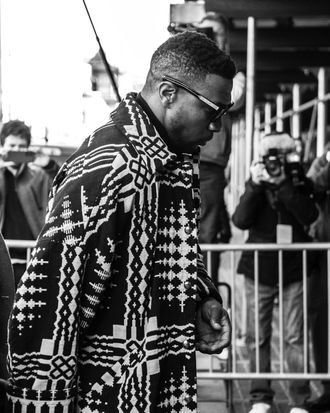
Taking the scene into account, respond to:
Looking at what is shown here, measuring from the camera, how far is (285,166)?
22.6 ft

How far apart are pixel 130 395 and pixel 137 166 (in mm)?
676

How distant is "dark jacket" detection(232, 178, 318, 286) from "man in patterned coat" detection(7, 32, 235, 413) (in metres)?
3.65

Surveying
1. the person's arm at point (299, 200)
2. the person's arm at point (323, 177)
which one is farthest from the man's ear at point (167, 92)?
the person's arm at point (323, 177)

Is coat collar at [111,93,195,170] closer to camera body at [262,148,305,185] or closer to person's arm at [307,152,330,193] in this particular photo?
camera body at [262,148,305,185]

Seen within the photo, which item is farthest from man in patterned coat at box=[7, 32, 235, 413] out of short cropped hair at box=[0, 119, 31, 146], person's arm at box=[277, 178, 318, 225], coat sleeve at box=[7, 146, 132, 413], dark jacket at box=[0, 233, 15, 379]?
short cropped hair at box=[0, 119, 31, 146]

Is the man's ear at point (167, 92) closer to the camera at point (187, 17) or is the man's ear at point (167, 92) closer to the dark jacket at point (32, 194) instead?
the camera at point (187, 17)

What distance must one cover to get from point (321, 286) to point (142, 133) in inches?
164

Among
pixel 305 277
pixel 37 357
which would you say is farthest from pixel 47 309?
pixel 305 277

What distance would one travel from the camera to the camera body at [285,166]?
22.5ft

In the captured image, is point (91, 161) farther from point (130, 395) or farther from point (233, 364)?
point (233, 364)

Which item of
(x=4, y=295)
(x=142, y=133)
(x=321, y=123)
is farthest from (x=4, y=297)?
(x=321, y=123)

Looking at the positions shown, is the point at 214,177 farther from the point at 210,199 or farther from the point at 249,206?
the point at 249,206

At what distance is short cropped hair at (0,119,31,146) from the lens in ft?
26.1

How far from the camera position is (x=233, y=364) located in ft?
22.8
